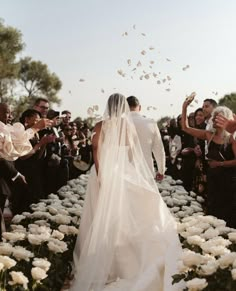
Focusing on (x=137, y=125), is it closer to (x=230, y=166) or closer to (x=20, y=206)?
(x=230, y=166)

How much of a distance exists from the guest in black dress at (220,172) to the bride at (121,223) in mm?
980

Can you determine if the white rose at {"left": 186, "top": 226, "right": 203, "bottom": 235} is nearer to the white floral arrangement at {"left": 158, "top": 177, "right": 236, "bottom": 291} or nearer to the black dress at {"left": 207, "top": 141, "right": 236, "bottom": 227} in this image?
the white floral arrangement at {"left": 158, "top": 177, "right": 236, "bottom": 291}

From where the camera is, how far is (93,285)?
6.00m

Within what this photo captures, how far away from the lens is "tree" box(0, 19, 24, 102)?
46.3 m

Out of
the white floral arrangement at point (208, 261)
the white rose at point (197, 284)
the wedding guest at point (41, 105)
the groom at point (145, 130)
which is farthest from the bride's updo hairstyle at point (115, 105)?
the white rose at point (197, 284)

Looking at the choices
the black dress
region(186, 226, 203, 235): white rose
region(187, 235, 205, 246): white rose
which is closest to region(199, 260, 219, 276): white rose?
region(187, 235, 205, 246): white rose

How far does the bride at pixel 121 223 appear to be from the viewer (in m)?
5.86

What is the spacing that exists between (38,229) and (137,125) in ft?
8.36

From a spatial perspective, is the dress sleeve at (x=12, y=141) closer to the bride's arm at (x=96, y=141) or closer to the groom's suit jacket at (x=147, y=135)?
the bride's arm at (x=96, y=141)

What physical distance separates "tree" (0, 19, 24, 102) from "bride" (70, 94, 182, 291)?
39.9 m

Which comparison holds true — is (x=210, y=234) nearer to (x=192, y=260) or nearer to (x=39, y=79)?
(x=192, y=260)

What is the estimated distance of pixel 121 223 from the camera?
6.38 metres

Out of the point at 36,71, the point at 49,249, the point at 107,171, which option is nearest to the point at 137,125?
the point at 107,171

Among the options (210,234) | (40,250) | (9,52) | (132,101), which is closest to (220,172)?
(132,101)
